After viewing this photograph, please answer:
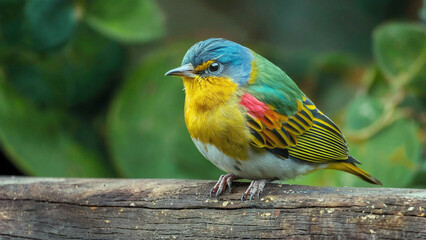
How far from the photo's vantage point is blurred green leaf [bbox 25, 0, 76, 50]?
3.41m

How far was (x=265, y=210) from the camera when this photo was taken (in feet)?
5.77

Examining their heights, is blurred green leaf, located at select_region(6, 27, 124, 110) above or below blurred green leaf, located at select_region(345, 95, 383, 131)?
below

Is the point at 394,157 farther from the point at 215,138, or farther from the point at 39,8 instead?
the point at 39,8

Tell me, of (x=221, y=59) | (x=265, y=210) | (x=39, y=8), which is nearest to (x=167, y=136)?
(x=39, y=8)

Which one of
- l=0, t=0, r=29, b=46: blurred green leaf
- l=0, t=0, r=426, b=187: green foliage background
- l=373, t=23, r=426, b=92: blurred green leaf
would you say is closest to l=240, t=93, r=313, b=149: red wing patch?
l=0, t=0, r=426, b=187: green foliage background

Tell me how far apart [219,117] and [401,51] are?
4.77 feet

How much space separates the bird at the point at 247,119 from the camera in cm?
202

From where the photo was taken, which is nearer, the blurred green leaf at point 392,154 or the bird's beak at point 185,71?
the bird's beak at point 185,71

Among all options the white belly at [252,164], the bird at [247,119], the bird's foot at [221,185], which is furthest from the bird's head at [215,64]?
the bird's foot at [221,185]

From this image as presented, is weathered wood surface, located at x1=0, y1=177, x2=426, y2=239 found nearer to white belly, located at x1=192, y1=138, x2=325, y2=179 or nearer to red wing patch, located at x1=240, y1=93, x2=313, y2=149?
white belly, located at x1=192, y1=138, x2=325, y2=179

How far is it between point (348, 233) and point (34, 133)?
248cm

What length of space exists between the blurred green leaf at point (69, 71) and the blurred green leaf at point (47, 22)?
0.12 meters

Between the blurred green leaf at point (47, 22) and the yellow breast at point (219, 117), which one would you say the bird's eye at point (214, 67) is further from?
the blurred green leaf at point (47, 22)

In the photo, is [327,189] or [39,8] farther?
[39,8]
